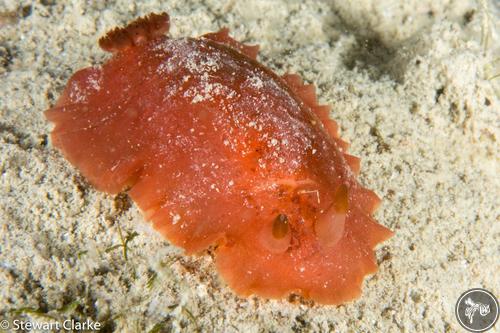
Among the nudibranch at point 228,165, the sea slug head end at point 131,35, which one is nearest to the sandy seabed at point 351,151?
the nudibranch at point 228,165

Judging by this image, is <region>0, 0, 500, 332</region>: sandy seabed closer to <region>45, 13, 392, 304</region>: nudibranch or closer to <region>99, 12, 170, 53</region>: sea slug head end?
<region>45, 13, 392, 304</region>: nudibranch

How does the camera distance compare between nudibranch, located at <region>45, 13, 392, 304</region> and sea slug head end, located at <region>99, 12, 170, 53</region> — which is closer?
nudibranch, located at <region>45, 13, 392, 304</region>

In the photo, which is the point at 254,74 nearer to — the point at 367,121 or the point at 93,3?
the point at 367,121

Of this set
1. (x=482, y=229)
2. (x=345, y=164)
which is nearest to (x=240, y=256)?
(x=345, y=164)

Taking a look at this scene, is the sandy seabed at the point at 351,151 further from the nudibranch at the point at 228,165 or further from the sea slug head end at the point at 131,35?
the sea slug head end at the point at 131,35

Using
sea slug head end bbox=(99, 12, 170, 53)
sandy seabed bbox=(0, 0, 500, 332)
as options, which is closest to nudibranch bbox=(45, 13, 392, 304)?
sea slug head end bbox=(99, 12, 170, 53)
